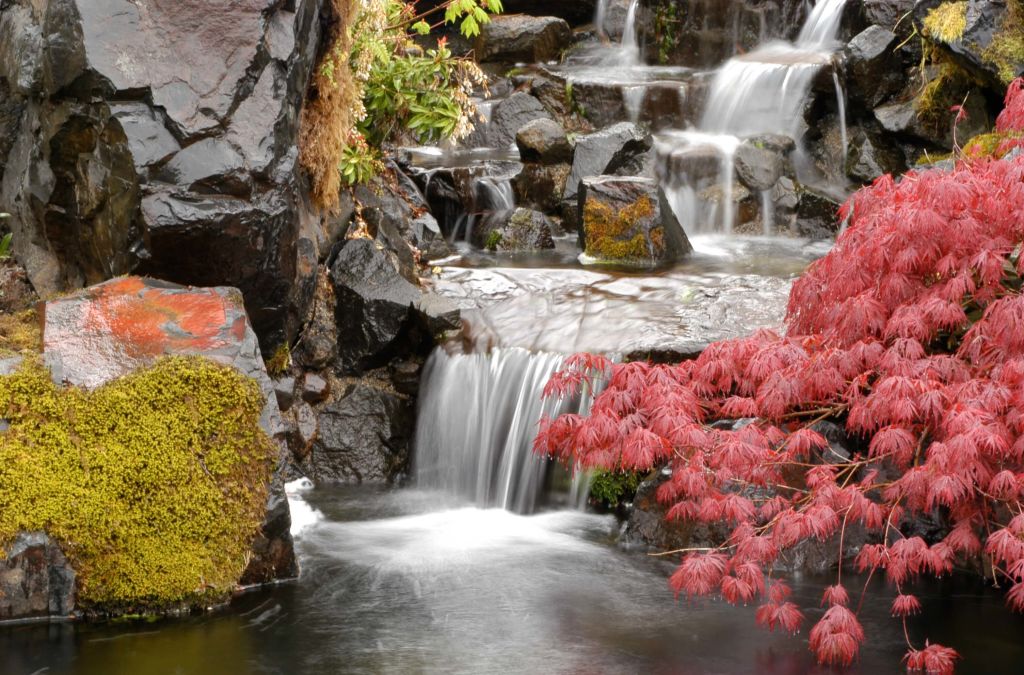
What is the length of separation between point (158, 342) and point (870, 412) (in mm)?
3564

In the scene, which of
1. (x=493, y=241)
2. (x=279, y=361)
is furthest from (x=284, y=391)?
(x=493, y=241)

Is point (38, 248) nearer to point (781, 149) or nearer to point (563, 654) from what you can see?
point (563, 654)

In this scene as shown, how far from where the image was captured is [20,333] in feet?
18.0

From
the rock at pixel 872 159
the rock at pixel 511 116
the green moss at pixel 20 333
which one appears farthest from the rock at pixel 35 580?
the rock at pixel 511 116

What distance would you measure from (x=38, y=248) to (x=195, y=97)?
173 centimetres

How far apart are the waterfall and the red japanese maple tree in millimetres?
1076

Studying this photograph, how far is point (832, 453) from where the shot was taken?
5.45m

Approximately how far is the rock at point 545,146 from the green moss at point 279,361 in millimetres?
4627

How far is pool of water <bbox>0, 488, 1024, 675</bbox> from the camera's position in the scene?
4.47 metres

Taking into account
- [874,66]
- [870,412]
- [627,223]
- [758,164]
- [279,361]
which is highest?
[874,66]

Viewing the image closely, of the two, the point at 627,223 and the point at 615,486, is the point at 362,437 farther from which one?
the point at 627,223

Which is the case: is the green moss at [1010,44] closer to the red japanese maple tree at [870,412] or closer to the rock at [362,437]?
the red japanese maple tree at [870,412]

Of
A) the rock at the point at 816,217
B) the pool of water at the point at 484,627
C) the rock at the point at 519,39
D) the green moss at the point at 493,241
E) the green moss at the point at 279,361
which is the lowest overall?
the pool of water at the point at 484,627

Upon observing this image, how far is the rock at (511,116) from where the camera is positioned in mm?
13305
